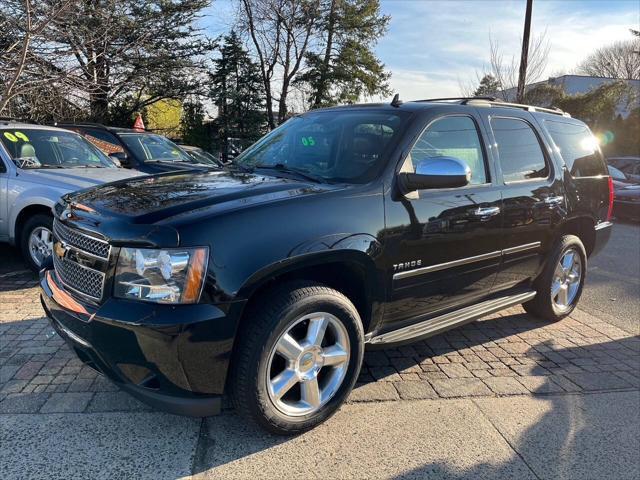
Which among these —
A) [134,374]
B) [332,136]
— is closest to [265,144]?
[332,136]

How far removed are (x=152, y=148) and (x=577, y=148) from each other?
7.26 meters

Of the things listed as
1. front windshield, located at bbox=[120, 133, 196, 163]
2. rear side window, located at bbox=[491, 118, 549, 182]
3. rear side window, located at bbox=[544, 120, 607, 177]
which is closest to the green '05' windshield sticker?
front windshield, located at bbox=[120, 133, 196, 163]

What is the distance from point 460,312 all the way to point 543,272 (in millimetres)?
1322

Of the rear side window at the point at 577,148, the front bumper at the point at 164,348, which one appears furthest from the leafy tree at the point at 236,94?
the front bumper at the point at 164,348

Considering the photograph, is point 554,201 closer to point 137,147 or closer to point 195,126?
point 137,147

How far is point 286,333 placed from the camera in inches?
107

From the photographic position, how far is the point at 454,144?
145 inches

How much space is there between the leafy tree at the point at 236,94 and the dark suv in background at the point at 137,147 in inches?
607

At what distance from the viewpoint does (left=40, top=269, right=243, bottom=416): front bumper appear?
2355 millimetres

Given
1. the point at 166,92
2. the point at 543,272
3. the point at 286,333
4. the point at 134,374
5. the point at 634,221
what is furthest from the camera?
the point at 166,92

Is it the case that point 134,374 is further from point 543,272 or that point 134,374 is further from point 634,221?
point 634,221

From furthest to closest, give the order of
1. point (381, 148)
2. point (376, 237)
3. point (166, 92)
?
point (166, 92), point (381, 148), point (376, 237)

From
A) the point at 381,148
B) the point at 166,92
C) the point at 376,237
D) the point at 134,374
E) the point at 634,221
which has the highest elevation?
the point at 166,92

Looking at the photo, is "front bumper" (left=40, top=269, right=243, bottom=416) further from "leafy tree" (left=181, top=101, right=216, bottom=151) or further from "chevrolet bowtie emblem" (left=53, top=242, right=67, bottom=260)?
"leafy tree" (left=181, top=101, right=216, bottom=151)
